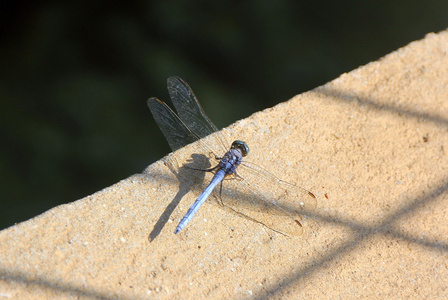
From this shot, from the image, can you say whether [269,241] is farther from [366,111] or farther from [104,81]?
[104,81]

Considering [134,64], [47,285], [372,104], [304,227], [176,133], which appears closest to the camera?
[47,285]

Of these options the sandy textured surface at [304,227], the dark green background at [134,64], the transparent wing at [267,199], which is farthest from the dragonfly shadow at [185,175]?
the dark green background at [134,64]

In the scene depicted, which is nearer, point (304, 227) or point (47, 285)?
point (47, 285)

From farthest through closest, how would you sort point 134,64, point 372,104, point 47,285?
1. point 134,64
2. point 372,104
3. point 47,285

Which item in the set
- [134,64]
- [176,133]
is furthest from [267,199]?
[134,64]

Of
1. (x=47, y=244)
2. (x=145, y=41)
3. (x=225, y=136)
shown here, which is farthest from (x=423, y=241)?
(x=145, y=41)

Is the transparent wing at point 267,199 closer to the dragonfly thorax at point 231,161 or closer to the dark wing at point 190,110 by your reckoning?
the dragonfly thorax at point 231,161

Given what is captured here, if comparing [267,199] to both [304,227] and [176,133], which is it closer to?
[304,227]

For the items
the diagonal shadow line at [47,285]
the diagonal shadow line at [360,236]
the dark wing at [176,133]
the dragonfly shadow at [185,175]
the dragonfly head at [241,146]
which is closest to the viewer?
the diagonal shadow line at [47,285]
